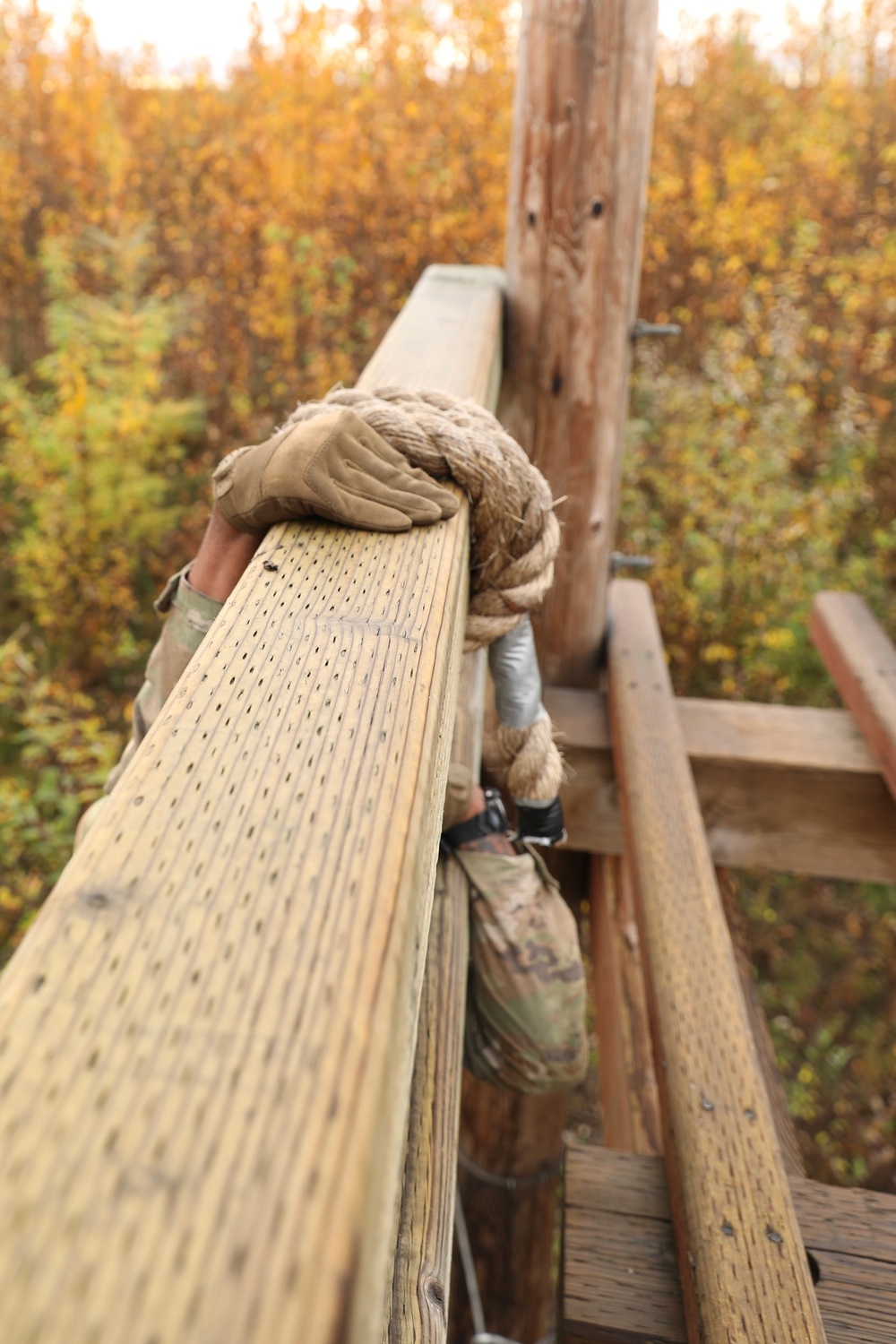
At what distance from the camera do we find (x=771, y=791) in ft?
7.27

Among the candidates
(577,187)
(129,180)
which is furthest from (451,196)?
(577,187)

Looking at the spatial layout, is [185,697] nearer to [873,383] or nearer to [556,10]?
[556,10]

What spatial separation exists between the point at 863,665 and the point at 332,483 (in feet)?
5.92

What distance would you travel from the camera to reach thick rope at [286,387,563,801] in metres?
1.00

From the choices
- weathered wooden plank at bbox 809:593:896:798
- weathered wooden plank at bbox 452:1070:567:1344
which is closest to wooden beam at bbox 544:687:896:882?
weathered wooden plank at bbox 809:593:896:798

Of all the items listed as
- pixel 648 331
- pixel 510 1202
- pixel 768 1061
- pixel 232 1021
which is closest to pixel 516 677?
pixel 232 1021

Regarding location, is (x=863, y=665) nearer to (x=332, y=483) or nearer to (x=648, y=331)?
(x=648, y=331)

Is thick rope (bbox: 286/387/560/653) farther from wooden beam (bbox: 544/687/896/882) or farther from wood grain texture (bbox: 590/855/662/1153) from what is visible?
wooden beam (bbox: 544/687/896/882)

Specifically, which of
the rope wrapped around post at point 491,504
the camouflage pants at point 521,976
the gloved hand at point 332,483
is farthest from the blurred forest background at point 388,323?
the gloved hand at point 332,483

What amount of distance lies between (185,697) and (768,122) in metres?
7.89

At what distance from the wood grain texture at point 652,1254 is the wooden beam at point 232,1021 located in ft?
2.35

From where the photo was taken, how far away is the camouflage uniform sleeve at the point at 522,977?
138 centimetres

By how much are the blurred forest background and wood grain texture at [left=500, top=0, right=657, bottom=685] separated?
275 centimetres

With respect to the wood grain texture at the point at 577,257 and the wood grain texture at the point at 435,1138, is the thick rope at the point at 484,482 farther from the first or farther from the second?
the wood grain texture at the point at 577,257
